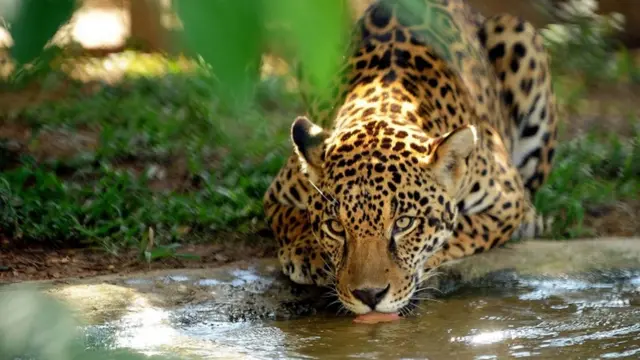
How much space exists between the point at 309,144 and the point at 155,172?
2.10 metres

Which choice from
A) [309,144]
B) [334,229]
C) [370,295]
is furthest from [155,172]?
[370,295]

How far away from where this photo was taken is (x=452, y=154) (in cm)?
540

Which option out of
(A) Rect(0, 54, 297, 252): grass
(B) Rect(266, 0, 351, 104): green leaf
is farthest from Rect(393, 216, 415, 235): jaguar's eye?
(B) Rect(266, 0, 351, 104): green leaf

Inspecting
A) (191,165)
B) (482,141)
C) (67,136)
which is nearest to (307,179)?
(482,141)

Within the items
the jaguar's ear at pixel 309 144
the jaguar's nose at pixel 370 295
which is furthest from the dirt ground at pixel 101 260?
the jaguar's nose at pixel 370 295

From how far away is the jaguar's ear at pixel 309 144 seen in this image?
5465 millimetres

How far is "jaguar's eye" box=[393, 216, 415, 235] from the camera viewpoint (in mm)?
5172

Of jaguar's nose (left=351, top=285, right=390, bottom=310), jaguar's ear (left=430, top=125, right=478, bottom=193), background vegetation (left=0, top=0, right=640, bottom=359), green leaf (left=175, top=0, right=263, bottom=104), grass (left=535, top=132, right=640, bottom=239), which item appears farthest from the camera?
grass (left=535, top=132, right=640, bottom=239)

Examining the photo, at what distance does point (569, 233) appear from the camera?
6645mm

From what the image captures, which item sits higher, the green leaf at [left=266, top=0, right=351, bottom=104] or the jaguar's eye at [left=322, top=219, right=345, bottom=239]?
the green leaf at [left=266, top=0, right=351, bottom=104]

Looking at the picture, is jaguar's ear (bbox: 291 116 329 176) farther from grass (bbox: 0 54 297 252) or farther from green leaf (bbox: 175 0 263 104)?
green leaf (bbox: 175 0 263 104)

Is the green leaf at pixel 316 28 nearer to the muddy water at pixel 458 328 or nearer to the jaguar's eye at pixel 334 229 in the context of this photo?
the muddy water at pixel 458 328

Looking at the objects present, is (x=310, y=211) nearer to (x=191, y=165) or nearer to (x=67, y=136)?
(x=191, y=165)

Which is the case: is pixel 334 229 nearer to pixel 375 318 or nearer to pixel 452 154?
→ pixel 375 318
